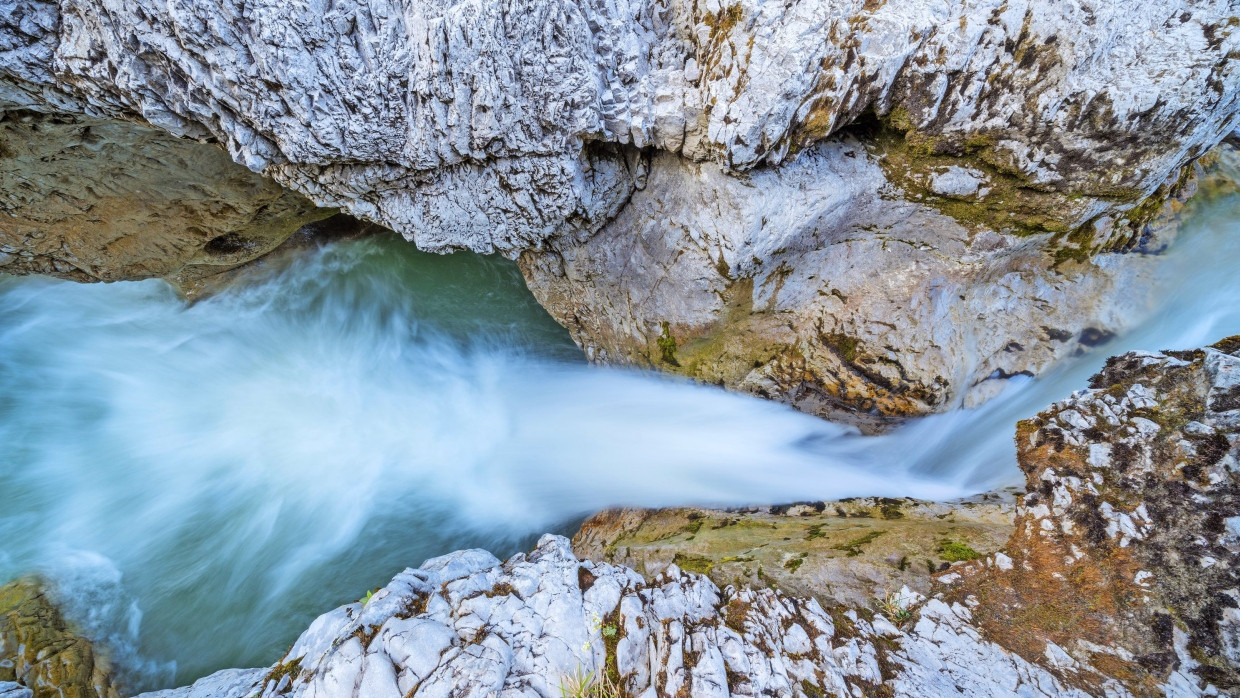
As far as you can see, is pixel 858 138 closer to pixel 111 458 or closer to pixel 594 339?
pixel 594 339

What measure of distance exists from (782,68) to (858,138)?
1.02m

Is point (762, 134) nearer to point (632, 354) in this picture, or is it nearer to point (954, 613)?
point (632, 354)

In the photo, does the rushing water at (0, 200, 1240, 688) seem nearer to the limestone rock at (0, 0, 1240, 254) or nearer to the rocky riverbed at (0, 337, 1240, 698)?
the rocky riverbed at (0, 337, 1240, 698)

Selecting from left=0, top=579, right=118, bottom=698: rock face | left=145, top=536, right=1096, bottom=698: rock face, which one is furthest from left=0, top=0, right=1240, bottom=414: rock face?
left=0, top=579, right=118, bottom=698: rock face

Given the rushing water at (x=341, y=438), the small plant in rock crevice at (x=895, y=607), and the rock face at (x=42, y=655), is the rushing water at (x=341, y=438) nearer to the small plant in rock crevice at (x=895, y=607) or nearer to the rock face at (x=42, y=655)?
the rock face at (x=42, y=655)

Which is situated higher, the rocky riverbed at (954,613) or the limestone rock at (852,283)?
the limestone rock at (852,283)

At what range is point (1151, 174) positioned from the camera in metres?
3.58

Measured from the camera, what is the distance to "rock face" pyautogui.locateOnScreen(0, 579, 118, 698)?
171 inches

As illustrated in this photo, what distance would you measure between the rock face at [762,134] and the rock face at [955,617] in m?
1.32

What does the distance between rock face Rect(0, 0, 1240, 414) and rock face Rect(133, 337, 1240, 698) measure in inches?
52.0

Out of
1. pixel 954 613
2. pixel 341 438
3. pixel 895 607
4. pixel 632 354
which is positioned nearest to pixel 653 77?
pixel 632 354

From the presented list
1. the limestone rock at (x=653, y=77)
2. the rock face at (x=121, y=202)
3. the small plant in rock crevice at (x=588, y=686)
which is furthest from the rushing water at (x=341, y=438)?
the small plant in rock crevice at (x=588, y=686)

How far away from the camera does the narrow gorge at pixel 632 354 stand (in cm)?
306

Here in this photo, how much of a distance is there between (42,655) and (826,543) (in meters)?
6.64
